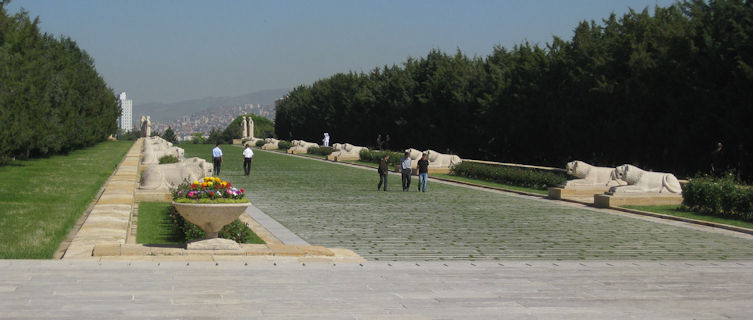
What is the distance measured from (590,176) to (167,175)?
1291 cm

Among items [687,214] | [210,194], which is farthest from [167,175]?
[687,214]

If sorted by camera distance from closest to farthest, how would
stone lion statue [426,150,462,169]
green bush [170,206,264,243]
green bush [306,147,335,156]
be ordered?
1. green bush [170,206,264,243]
2. stone lion statue [426,150,462,169]
3. green bush [306,147,335,156]

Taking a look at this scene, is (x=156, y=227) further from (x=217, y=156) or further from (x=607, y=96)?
(x=607, y=96)

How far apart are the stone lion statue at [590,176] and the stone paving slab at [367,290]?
13148 millimetres

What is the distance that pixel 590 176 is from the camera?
2442cm

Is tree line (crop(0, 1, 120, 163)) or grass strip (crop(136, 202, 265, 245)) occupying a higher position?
tree line (crop(0, 1, 120, 163))

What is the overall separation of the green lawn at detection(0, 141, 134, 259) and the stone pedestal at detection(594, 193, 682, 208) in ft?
43.6

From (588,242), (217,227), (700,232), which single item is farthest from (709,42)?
(217,227)

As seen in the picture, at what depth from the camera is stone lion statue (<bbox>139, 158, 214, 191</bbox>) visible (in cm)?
2075

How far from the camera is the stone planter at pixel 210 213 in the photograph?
426 inches

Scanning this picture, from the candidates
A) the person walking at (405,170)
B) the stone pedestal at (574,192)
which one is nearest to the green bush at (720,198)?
the stone pedestal at (574,192)

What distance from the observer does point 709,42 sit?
93.5 ft

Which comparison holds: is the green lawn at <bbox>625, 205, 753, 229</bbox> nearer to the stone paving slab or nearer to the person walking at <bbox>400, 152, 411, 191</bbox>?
the stone paving slab

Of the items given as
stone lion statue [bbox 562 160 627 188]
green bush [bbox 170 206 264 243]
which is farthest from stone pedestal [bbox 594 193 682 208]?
green bush [bbox 170 206 264 243]
